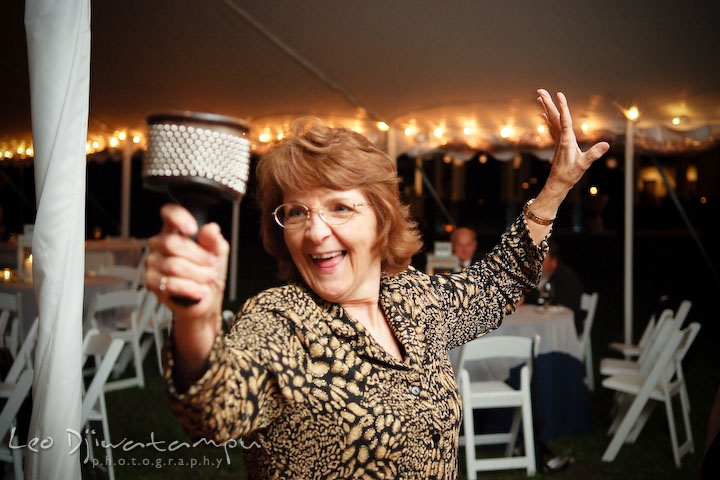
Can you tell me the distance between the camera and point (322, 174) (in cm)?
134

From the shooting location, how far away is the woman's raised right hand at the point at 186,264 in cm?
74

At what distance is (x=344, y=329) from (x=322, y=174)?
32cm

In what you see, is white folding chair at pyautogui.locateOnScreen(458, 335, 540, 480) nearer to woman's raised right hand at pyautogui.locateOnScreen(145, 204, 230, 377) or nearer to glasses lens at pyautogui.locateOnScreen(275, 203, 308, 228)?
glasses lens at pyautogui.locateOnScreen(275, 203, 308, 228)

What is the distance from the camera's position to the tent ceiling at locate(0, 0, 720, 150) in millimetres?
5031

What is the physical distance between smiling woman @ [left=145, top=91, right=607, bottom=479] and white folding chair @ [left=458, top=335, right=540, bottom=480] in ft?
8.08

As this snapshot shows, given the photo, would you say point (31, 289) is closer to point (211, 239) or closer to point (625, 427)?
point (625, 427)

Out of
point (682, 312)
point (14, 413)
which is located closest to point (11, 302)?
point (14, 413)

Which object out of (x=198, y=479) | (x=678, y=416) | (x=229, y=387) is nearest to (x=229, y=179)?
(x=229, y=387)

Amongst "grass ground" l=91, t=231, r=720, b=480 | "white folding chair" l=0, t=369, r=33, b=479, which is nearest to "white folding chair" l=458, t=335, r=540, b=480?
"grass ground" l=91, t=231, r=720, b=480

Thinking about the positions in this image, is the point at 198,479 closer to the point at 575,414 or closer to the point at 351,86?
the point at 575,414

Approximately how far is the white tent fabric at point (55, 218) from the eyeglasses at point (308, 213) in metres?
0.75

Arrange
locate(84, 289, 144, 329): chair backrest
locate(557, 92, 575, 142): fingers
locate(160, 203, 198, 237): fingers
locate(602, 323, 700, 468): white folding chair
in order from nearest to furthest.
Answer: locate(160, 203, 198, 237): fingers < locate(557, 92, 575, 142): fingers < locate(602, 323, 700, 468): white folding chair < locate(84, 289, 144, 329): chair backrest

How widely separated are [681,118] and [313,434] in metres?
7.08

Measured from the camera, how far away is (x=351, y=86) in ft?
22.7
